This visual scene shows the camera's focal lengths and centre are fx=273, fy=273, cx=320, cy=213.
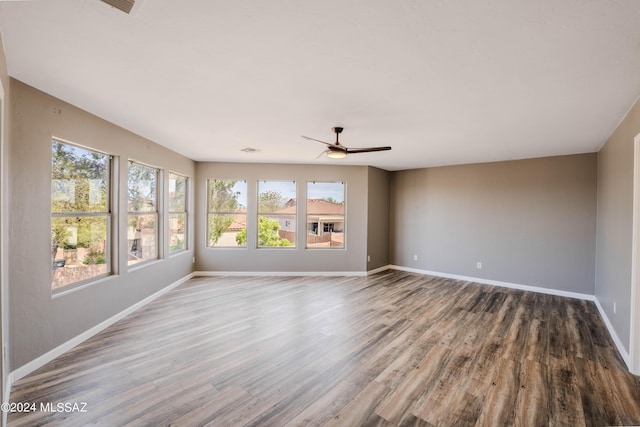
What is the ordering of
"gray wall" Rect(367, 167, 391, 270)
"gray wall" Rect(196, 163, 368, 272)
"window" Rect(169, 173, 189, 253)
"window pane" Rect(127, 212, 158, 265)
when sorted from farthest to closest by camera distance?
"gray wall" Rect(367, 167, 391, 270)
"gray wall" Rect(196, 163, 368, 272)
"window" Rect(169, 173, 189, 253)
"window pane" Rect(127, 212, 158, 265)

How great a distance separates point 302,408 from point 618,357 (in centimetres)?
336

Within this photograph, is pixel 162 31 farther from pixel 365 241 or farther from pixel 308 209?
pixel 365 241

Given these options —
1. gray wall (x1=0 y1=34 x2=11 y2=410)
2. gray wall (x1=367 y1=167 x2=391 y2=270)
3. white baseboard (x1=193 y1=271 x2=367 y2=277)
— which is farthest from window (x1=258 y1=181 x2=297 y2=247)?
gray wall (x1=0 y1=34 x2=11 y2=410)

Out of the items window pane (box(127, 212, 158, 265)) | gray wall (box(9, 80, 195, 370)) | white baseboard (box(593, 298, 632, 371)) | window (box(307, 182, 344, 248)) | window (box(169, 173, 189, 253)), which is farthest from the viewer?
window (box(307, 182, 344, 248))

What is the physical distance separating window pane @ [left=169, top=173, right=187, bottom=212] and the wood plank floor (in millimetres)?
1896

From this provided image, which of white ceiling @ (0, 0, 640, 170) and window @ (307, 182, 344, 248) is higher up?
white ceiling @ (0, 0, 640, 170)

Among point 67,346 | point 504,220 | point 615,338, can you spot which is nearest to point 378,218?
point 504,220

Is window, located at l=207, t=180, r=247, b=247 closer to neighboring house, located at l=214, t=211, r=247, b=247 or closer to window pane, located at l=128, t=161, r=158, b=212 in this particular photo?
neighboring house, located at l=214, t=211, r=247, b=247

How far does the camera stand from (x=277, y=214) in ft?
20.5

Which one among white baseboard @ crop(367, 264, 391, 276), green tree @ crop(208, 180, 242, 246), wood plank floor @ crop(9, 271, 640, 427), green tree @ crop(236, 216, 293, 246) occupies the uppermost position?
green tree @ crop(208, 180, 242, 246)

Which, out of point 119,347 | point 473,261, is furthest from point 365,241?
point 119,347

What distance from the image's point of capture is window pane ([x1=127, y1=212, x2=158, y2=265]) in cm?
404

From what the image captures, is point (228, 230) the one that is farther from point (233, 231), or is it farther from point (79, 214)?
point (79, 214)

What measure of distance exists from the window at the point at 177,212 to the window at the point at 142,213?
1.59 ft
